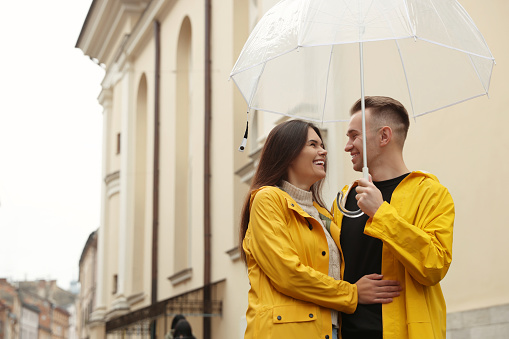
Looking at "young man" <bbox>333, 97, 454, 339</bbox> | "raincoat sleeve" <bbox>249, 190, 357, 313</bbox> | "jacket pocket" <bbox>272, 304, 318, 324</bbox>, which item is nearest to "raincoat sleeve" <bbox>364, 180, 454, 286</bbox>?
"young man" <bbox>333, 97, 454, 339</bbox>

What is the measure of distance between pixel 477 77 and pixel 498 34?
2901 mm

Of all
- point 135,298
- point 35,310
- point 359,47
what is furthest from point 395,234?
point 35,310

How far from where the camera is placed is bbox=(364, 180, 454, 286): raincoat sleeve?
3273 mm

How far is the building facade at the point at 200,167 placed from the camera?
23.3ft

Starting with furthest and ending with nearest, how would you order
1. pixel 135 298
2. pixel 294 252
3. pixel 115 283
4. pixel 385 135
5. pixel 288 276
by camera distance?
pixel 115 283
pixel 135 298
pixel 385 135
pixel 294 252
pixel 288 276

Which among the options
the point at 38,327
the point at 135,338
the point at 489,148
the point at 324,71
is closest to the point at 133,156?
the point at 135,338

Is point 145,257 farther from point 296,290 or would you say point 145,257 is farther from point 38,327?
point 38,327

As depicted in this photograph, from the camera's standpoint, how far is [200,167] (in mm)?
16500

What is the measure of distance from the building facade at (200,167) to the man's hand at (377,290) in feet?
4.77

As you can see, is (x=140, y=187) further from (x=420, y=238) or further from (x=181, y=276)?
(x=420, y=238)

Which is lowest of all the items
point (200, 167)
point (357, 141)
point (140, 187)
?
point (357, 141)

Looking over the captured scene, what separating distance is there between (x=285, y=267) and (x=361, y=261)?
1.39 feet

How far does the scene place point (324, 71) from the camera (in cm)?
504

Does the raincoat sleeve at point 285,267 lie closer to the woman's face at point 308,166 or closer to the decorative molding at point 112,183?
the woman's face at point 308,166
